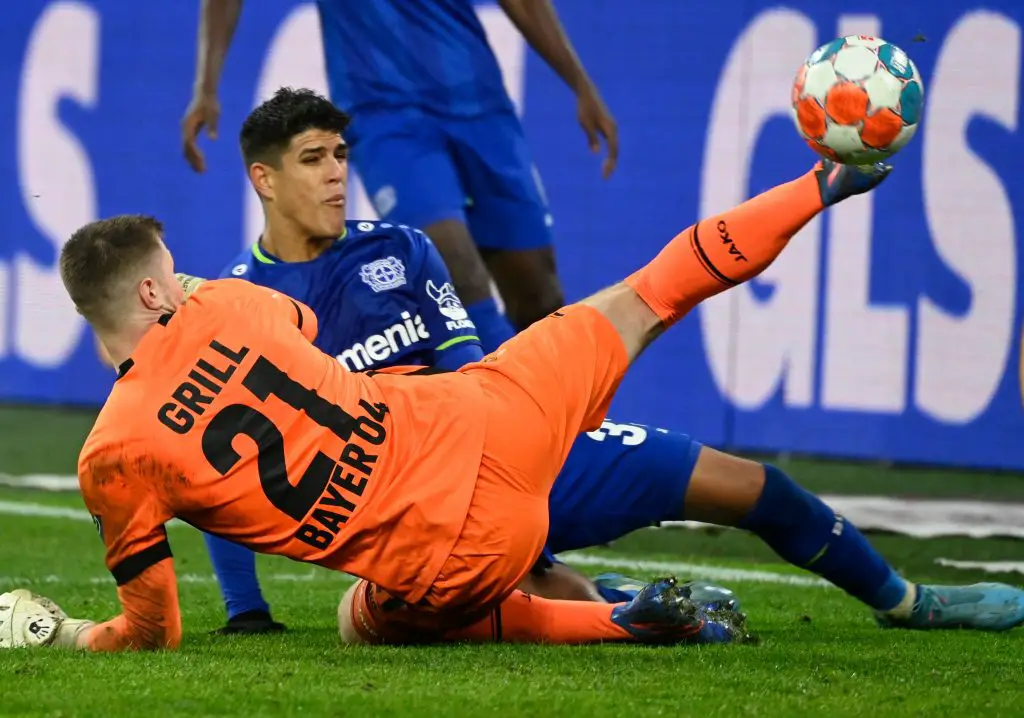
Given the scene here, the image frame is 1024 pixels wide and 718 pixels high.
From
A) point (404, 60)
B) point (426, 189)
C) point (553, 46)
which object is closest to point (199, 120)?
point (404, 60)

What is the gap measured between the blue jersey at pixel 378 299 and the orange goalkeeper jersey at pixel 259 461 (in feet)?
2.89

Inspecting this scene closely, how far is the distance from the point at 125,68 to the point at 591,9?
9.33 feet

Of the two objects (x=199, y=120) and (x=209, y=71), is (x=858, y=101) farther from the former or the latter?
(x=209, y=71)

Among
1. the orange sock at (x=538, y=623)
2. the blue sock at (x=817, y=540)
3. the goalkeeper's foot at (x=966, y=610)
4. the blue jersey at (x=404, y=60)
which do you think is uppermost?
the blue jersey at (x=404, y=60)

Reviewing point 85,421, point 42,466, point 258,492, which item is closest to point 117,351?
point 258,492

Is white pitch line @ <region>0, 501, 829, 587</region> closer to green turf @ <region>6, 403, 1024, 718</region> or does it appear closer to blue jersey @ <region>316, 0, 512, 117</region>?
green turf @ <region>6, 403, 1024, 718</region>

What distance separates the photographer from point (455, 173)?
6047 millimetres

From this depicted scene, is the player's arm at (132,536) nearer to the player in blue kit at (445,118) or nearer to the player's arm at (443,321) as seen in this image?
the player's arm at (443,321)

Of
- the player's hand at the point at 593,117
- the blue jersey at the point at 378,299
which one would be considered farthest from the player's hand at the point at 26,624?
the player's hand at the point at 593,117

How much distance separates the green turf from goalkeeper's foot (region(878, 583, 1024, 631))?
7 centimetres

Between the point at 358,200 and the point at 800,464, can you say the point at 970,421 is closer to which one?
the point at 800,464

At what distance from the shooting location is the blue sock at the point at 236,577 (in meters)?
4.41

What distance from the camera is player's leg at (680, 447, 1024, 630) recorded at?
425 centimetres

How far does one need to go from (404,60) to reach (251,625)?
102 inches
